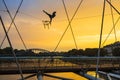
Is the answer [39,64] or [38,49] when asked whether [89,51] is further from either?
[39,64]

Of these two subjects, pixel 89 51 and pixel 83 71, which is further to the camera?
pixel 89 51

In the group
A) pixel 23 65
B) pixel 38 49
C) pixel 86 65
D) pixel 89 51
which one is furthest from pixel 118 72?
pixel 89 51

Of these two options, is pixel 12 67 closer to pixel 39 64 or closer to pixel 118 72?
pixel 39 64

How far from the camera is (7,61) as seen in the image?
122ft

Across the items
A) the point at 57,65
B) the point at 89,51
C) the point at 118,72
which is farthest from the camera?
the point at 89,51

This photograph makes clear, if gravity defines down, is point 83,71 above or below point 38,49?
below

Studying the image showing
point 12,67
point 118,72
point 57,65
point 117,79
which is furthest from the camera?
point 118,72

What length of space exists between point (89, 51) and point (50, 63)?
5331 cm

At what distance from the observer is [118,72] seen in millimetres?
42375

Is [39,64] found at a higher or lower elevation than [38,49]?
lower

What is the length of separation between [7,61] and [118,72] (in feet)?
43.3

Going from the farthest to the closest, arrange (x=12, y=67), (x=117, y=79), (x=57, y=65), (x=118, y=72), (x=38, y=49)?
(x=38, y=49)
(x=118, y=72)
(x=117, y=79)
(x=57, y=65)
(x=12, y=67)

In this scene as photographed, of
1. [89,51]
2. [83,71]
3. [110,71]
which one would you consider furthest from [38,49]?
[89,51]

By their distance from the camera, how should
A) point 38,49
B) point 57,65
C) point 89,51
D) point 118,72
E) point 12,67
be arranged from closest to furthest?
point 12,67, point 57,65, point 118,72, point 38,49, point 89,51
